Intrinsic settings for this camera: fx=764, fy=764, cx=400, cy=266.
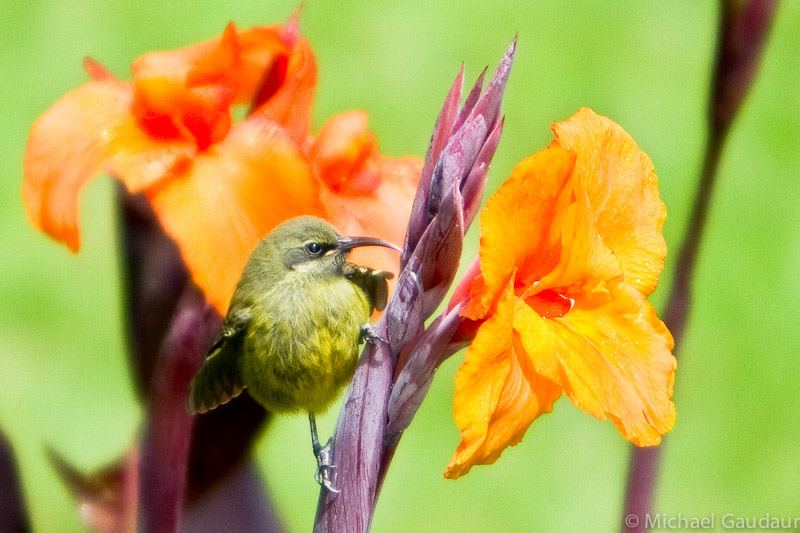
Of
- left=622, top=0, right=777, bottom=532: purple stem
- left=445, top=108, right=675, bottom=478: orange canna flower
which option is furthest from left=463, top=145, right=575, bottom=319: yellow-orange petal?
left=622, top=0, right=777, bottom=532: purple stem

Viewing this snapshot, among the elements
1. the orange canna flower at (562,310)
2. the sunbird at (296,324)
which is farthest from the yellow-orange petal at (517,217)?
the sunbird at (296,324)

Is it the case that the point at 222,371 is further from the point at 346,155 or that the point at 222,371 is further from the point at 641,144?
the point at 641,144

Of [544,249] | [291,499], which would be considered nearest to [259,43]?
[544,249]

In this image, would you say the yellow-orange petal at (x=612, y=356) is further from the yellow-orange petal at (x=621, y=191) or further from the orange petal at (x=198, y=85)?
the orange petal at (x=198, y=85)

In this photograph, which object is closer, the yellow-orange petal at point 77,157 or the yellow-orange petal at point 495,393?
the yellow-orange petal at point 495,393

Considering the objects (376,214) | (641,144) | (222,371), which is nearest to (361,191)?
(376,214)

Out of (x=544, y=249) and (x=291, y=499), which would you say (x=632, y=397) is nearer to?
(x=544, y=249)
